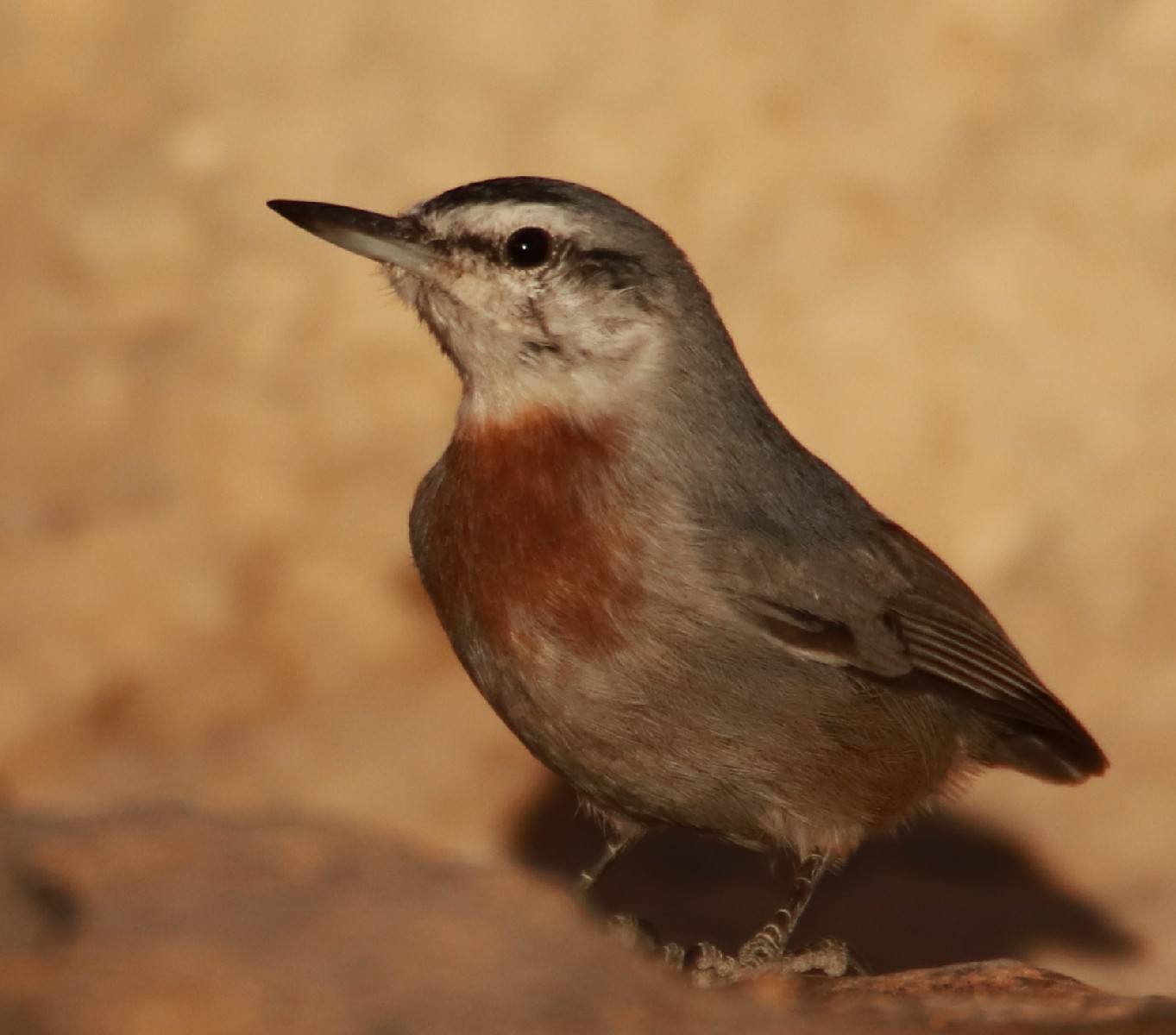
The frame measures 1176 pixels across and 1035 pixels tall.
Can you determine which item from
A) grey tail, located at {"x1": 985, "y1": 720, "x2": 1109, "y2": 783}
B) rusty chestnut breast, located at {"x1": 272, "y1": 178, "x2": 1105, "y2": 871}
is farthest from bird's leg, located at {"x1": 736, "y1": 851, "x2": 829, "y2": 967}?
grey tail, located at {"x1": 985, "y1": 720, "x2": 1109, "y2": 783}

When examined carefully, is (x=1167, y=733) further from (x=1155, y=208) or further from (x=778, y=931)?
(x=778, y=931)

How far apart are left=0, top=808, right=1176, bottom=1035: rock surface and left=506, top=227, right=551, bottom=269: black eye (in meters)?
2.57

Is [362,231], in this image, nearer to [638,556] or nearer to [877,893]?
[638,556]

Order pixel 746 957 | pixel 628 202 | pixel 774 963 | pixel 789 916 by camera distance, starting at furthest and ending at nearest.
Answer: pixel 628 202 < pixel 789 916 < pixel 746 957 < pixel 774 963

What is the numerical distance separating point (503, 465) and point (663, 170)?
4580 millimetres

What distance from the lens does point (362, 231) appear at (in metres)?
6.46

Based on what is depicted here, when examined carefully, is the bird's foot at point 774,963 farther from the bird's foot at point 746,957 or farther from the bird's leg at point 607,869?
the bird's leg at point 607,869

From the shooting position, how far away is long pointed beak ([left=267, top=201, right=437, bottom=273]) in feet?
21.0

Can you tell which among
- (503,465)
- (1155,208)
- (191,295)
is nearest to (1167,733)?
(1155,208)

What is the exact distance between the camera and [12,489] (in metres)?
9.95

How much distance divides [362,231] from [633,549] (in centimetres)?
146

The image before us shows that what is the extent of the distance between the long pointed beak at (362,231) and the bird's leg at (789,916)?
2576mm

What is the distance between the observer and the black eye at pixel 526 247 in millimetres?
6344

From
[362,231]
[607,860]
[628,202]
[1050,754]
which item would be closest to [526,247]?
[362,231]
